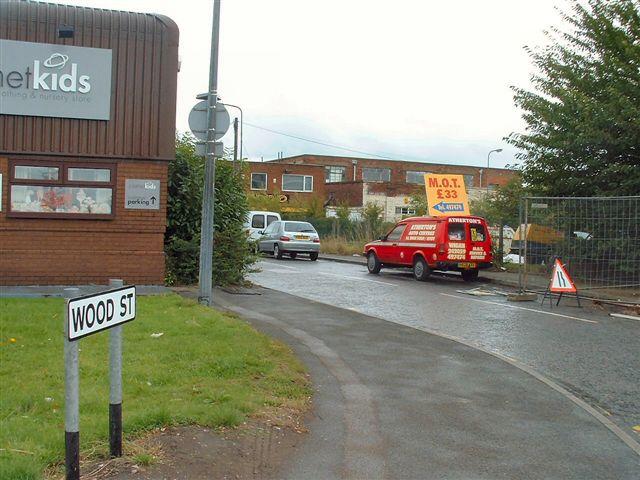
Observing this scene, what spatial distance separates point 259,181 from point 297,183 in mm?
3394

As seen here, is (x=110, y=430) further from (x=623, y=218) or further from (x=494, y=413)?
(x=623, y=218)

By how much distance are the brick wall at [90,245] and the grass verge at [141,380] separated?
2954mm

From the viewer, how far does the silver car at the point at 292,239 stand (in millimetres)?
28109

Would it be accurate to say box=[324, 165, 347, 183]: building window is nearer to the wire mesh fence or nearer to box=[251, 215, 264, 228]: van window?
box=[251, 215, 264, 228]: van window

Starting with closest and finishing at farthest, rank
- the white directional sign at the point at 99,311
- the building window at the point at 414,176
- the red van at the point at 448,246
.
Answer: the white directional sign at the point at 99,311, the red van at the point at 448,246, the building window at the point at 414,176

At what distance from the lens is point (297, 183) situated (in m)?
61.2

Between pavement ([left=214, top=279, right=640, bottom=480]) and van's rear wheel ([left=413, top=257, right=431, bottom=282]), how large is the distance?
414 inches

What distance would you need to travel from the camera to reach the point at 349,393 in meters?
6.67

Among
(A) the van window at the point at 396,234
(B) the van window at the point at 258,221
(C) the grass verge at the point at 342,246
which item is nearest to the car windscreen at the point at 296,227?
(B) the van window at the point at 258,221

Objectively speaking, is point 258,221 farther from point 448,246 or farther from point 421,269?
point 448,246

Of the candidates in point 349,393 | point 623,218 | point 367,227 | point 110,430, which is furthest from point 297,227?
point 110,430

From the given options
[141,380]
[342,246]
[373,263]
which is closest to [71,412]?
[141,380]

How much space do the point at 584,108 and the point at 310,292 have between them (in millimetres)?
8224

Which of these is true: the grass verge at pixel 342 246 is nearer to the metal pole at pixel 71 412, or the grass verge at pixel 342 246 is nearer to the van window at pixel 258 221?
the van window at pixel 258 221
